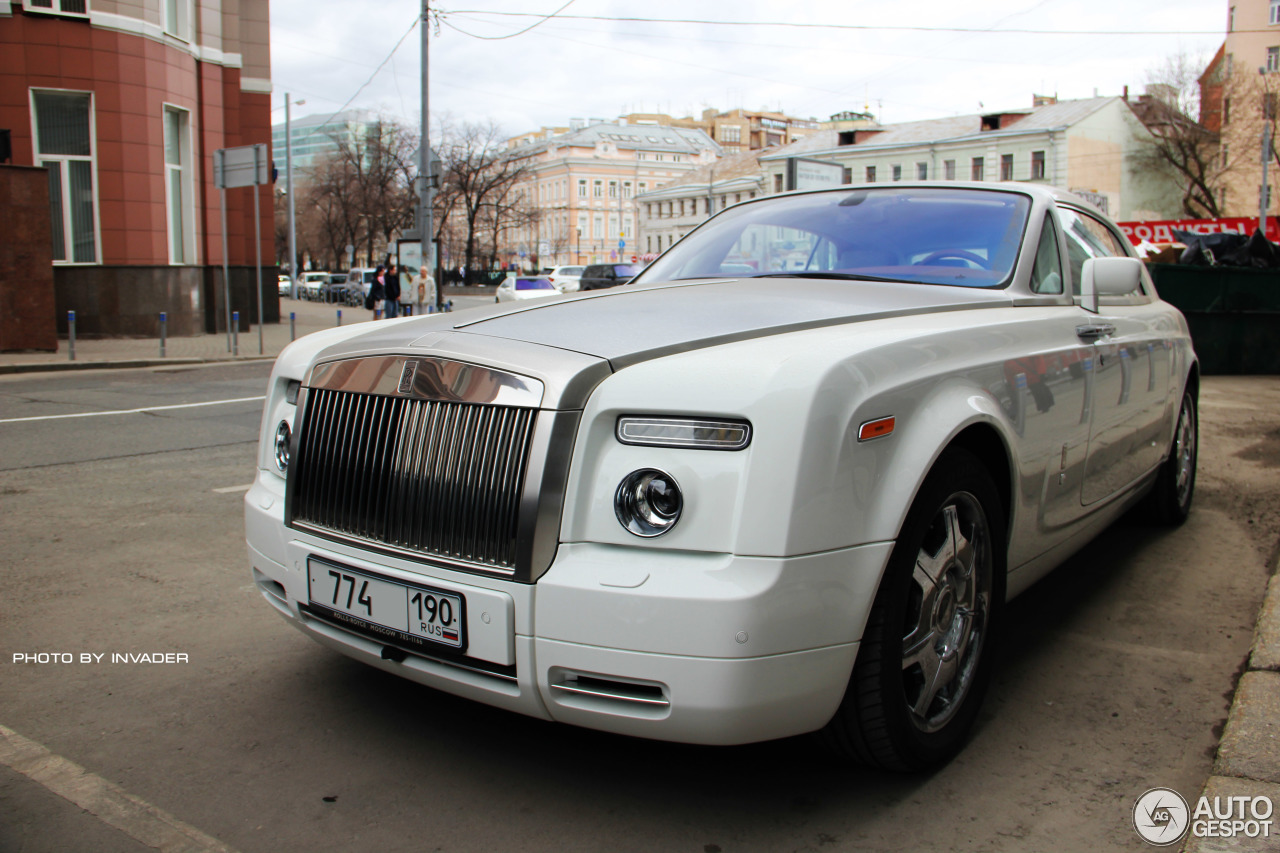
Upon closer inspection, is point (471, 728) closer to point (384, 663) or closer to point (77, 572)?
point (384, 663)

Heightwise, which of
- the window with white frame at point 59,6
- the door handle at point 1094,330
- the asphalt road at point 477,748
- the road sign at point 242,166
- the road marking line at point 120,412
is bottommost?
the asphalt road at point 477,748

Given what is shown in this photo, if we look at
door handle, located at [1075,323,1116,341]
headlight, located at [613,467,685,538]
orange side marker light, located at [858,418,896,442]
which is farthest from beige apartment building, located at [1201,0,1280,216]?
headlight, located at [613,467,685,538]

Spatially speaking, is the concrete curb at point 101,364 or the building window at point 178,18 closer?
the concrete curb at point 101,364

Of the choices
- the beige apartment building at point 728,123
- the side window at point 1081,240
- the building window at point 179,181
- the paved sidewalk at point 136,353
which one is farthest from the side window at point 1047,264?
the beige apartment building at point 728,123

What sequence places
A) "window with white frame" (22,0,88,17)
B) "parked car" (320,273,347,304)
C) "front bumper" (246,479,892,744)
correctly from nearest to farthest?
"front bumper" (246,479,892,744) → "window with white frame" (22,0,88,17) → "parked car" (320,273,347,304)

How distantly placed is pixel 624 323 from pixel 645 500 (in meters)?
0.65

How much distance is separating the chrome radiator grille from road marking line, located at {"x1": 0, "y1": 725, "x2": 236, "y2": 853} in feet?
2.51

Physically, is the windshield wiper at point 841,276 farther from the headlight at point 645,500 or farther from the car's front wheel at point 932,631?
the headlight at point 645,500

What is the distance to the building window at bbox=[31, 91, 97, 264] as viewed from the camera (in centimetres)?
1920

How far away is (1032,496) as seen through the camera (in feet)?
10.3

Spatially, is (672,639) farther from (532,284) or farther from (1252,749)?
(532,284)

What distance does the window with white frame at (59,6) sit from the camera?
1834cm

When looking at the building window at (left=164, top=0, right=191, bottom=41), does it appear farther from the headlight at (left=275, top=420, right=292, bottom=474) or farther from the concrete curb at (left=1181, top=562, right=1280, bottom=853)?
the concrete curb at (left=1181, top=562, right=1280, bottom=853)

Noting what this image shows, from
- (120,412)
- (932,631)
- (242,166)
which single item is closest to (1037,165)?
(242,166)
